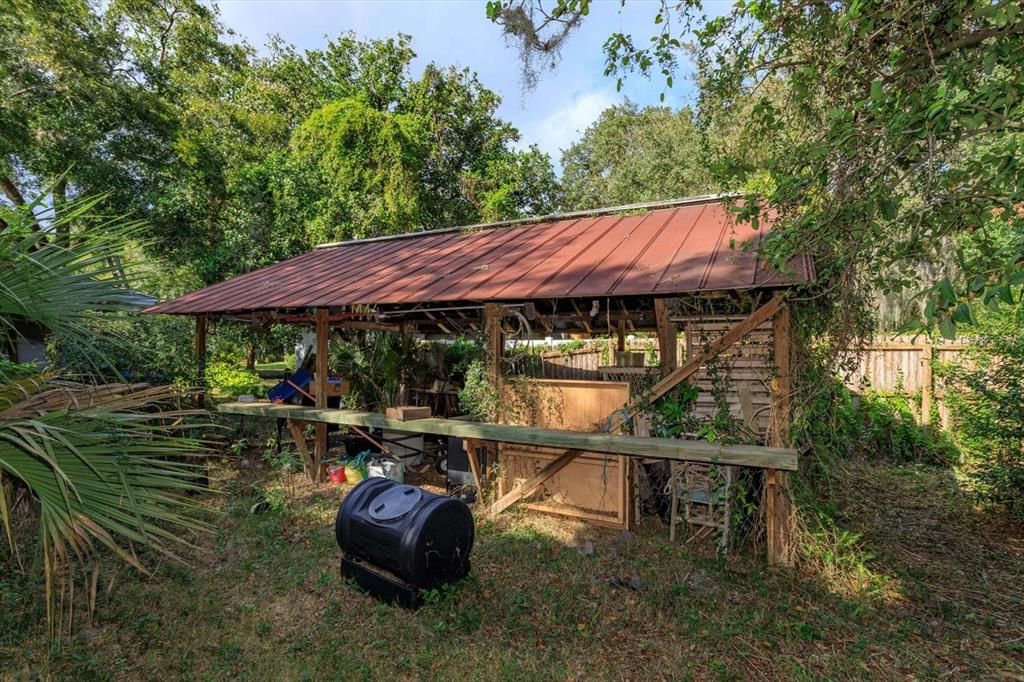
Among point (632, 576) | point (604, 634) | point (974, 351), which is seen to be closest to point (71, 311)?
point (604, 634)

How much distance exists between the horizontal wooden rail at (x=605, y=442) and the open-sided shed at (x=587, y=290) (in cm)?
28

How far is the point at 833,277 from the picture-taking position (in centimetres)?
488

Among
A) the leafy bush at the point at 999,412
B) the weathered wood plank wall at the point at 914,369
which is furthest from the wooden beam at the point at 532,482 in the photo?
the weathered wood plank wall at the point at 914,369

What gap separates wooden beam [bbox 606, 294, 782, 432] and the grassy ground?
1415mm

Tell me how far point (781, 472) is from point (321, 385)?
21.5 feet

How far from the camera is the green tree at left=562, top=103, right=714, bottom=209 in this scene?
22.6m

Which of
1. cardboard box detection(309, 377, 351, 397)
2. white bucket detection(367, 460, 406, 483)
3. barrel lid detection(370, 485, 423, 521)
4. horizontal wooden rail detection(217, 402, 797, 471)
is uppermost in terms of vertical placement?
cardboard box detection(309, 377, 351, 397)

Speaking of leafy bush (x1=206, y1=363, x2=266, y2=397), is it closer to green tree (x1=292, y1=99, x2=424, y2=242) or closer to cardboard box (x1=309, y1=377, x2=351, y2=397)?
cardboard box (x1=309, y1=377, x2=351, y2=397)

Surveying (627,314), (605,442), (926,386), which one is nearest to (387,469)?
(605,442)

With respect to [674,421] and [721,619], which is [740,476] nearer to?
[674,421]

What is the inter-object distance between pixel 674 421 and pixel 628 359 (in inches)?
98.2

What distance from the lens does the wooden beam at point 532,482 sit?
19.9 ft

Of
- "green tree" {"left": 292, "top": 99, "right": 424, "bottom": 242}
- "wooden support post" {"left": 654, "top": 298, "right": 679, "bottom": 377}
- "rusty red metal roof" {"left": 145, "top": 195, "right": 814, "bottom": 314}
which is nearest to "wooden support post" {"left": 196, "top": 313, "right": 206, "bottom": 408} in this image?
"rusty red metal roof" {"left": 145, "top": 195, "right": 814, "bottom": 314}

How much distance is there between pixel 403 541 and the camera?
4.23m
